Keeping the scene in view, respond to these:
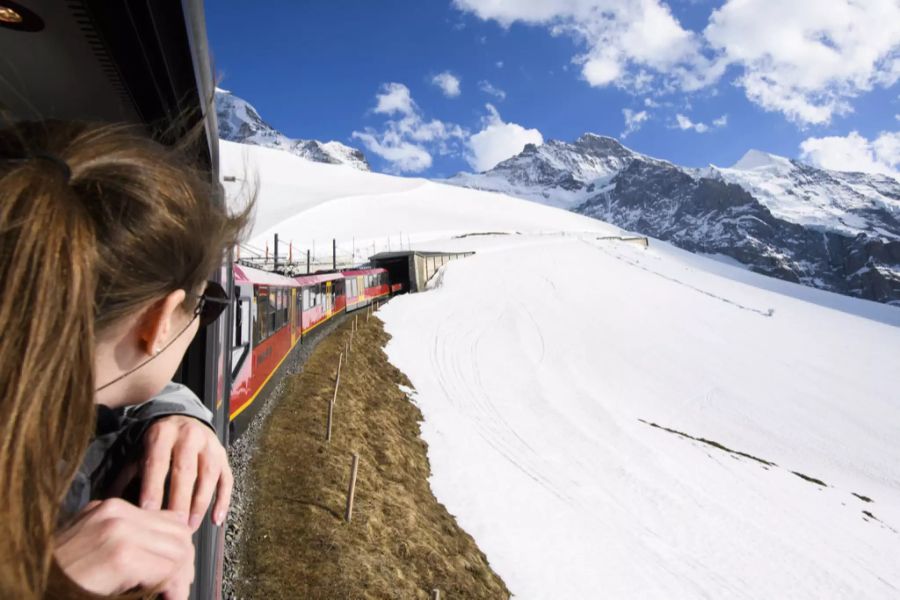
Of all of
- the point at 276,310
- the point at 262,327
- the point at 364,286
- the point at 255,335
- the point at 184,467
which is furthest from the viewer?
the point at 364,286

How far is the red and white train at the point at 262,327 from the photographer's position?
8844mm

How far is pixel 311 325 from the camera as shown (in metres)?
20.8

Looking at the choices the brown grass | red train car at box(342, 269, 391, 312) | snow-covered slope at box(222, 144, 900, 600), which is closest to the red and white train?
the brown grass

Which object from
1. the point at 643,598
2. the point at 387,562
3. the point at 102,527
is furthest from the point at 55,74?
the point at 643,598

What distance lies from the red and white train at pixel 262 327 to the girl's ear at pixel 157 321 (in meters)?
3.29

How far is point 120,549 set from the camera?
77 cm

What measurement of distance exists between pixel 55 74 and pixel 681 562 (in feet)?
46.9

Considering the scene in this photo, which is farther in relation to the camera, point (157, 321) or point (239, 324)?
point (239, 324)

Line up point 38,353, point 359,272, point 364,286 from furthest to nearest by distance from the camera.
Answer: point 364,286 < point 359,272 < point 38,353

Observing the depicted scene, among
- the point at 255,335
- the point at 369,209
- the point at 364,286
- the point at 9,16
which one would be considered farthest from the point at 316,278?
the point at 369,209

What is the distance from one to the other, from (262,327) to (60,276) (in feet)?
36.1

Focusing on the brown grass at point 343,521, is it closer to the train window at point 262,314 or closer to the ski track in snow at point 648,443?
the ski track in snow at point 648,443

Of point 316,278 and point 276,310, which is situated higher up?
point 276,310

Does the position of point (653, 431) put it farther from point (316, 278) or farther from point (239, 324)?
point (239, 324)
